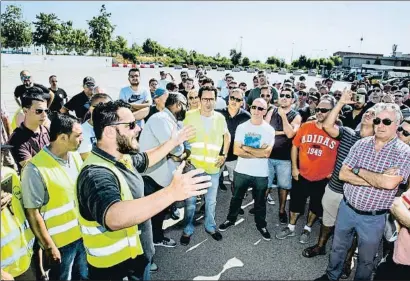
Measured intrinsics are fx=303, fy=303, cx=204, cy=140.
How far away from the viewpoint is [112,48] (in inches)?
2918

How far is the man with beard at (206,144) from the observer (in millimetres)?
4316

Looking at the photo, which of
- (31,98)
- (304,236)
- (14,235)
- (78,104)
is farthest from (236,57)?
(14,235)

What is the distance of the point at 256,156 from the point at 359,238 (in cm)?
167

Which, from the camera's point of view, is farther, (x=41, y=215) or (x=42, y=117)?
(x=42, y=117)

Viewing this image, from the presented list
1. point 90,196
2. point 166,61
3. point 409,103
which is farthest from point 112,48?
point 90,196

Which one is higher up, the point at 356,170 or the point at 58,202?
the point at 356,170

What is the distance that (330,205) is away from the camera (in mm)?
3959

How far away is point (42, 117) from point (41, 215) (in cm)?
129

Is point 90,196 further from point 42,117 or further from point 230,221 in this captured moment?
point 230,221

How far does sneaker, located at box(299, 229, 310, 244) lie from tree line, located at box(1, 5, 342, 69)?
4886cm

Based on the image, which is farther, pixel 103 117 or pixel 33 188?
pixel 33 188

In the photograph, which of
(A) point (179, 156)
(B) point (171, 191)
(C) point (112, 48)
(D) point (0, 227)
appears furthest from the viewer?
(C) point (112, 48)

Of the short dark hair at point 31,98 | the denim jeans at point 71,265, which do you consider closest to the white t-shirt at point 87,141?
the short dark hair at point 31,98

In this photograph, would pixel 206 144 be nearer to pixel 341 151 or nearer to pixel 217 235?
pixel 217 235
